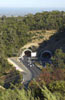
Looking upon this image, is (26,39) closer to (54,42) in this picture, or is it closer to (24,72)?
(54,42)

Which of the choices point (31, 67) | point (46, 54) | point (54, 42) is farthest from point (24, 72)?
point (54, 42)

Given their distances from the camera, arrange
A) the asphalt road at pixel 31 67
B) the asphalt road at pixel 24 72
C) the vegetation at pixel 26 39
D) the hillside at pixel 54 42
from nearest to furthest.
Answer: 1. the asphalt road at pixel 24 72
2. the vegetation at pixel 26 39
3. the asphalt road at pixel 31 67
4. the hillside at pixel 54 42

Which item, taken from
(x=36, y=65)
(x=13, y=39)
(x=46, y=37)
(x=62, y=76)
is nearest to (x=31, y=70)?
(x=36, y=65)

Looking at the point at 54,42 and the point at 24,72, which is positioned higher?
the point at 24,72

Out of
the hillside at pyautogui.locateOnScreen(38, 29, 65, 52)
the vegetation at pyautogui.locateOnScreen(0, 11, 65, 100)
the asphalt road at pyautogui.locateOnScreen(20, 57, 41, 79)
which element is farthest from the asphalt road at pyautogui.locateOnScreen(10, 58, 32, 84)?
the hillside at pyautogui.locateOnScreen(38, 29, 65, 52)

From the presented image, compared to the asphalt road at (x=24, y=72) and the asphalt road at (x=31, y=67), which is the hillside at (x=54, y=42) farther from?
the asphalt road at (x=24, y=72)

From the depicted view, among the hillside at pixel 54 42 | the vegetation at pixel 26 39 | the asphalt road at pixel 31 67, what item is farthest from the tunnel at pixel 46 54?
the asphalt road at pixel 31 67

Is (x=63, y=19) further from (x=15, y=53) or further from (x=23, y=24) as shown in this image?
(x=15, y=53)

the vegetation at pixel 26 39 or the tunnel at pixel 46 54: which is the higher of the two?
the vegetation at pixel 26 39

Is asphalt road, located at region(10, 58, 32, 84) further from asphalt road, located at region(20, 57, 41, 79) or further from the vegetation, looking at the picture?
the vegetation

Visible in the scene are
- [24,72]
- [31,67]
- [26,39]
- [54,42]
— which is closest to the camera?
[24,72]

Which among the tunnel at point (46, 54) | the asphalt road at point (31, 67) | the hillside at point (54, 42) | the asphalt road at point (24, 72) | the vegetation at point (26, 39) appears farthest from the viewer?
the hillside at point (54, 42)
